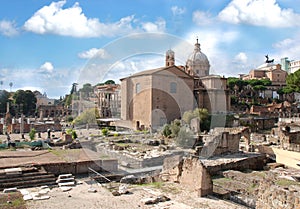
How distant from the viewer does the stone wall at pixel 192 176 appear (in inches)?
395

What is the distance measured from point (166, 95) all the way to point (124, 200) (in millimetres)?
29046

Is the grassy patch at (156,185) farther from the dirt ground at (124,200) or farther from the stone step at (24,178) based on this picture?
the stone step at (24,178)

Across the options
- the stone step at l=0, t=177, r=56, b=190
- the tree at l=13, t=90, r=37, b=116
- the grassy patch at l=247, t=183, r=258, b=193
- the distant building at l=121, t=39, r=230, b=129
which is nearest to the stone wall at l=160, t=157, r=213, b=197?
the grassy patch at l=247, t=183, r=258, b=193

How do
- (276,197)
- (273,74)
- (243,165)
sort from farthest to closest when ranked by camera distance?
(273,74)
(243,165)
(276,197)

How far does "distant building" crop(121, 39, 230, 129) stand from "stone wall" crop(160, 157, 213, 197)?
75.9ft

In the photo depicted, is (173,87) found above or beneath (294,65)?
beneath

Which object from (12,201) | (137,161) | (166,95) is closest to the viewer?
(12,201)

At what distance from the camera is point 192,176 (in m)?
10.6

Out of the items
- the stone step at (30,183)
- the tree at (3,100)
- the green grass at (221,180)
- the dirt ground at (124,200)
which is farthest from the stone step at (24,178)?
the tree at (3,100)

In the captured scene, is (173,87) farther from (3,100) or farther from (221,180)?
(3,100)

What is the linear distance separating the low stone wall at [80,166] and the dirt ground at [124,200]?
2281mm

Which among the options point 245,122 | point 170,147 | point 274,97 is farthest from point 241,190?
point 274,97

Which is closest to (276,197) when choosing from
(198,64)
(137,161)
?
(137,161)

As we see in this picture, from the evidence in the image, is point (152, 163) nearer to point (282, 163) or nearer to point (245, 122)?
point (282, 163)
